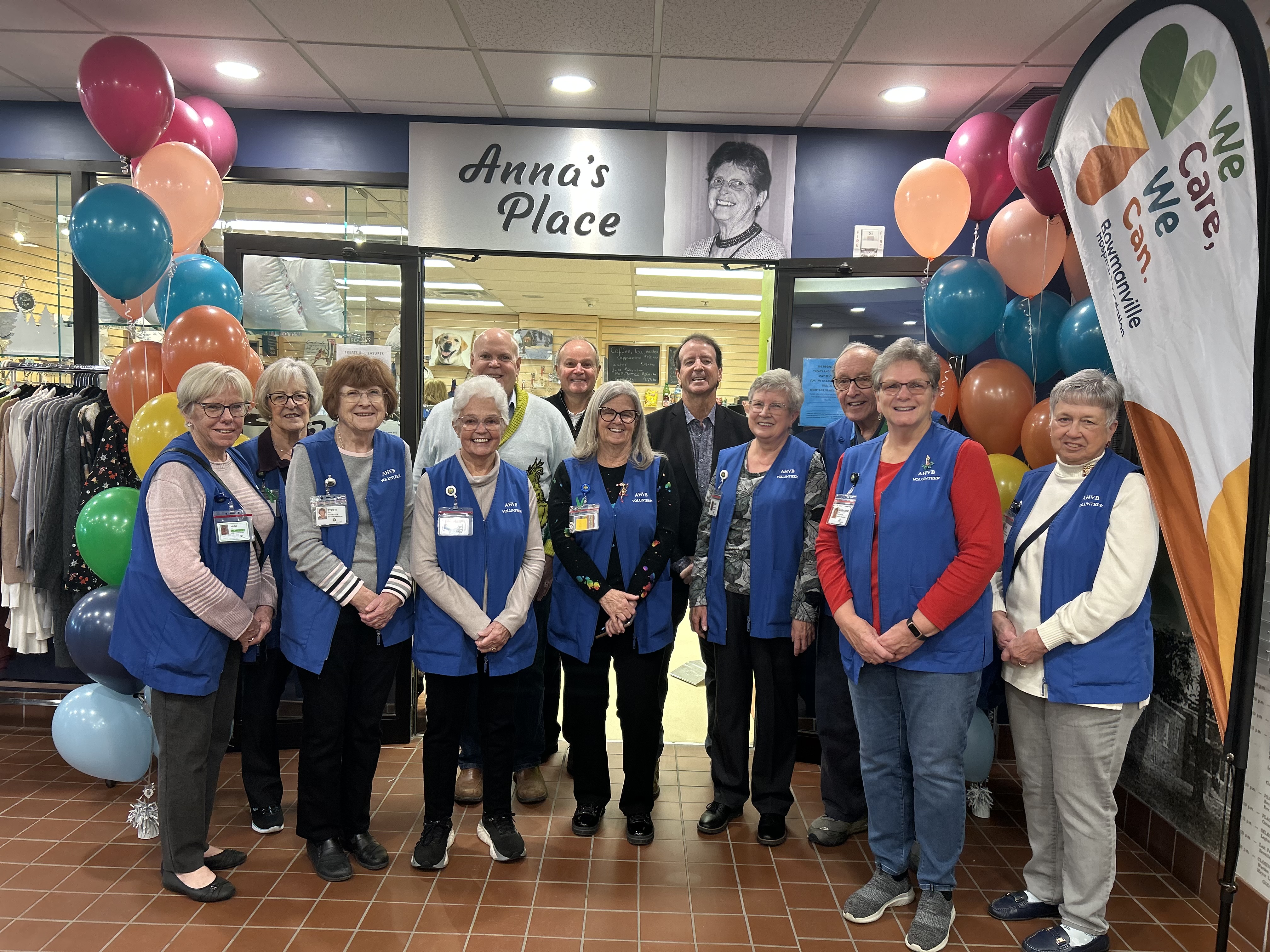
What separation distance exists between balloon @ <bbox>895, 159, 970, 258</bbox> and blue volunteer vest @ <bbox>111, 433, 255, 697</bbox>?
2.99 m

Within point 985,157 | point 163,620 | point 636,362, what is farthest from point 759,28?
point 636,362

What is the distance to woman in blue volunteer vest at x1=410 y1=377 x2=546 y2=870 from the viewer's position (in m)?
2.67

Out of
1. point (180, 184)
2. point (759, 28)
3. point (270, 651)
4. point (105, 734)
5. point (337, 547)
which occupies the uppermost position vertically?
point (759, 28)

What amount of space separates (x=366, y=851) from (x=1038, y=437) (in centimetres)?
299

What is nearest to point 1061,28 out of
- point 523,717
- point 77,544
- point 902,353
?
point 902,353

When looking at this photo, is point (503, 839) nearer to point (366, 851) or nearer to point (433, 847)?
point (433, 847)

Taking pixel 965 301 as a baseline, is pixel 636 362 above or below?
above

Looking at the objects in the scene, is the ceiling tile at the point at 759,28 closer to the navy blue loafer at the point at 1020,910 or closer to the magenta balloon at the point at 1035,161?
the magenta balloon at the point at 1035,161

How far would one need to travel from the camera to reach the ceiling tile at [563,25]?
316 centimetres

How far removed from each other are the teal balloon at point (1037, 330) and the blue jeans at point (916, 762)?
5.40 ft

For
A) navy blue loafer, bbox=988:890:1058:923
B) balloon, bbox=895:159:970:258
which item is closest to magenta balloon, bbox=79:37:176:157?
balloon, bbox=895:159:970:258

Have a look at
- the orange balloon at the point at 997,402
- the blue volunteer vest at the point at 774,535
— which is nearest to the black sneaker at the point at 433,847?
the blue volunteer vest at the point at 774,535

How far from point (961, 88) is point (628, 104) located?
1661 mm

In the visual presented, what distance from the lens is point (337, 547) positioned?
8.56 feet
